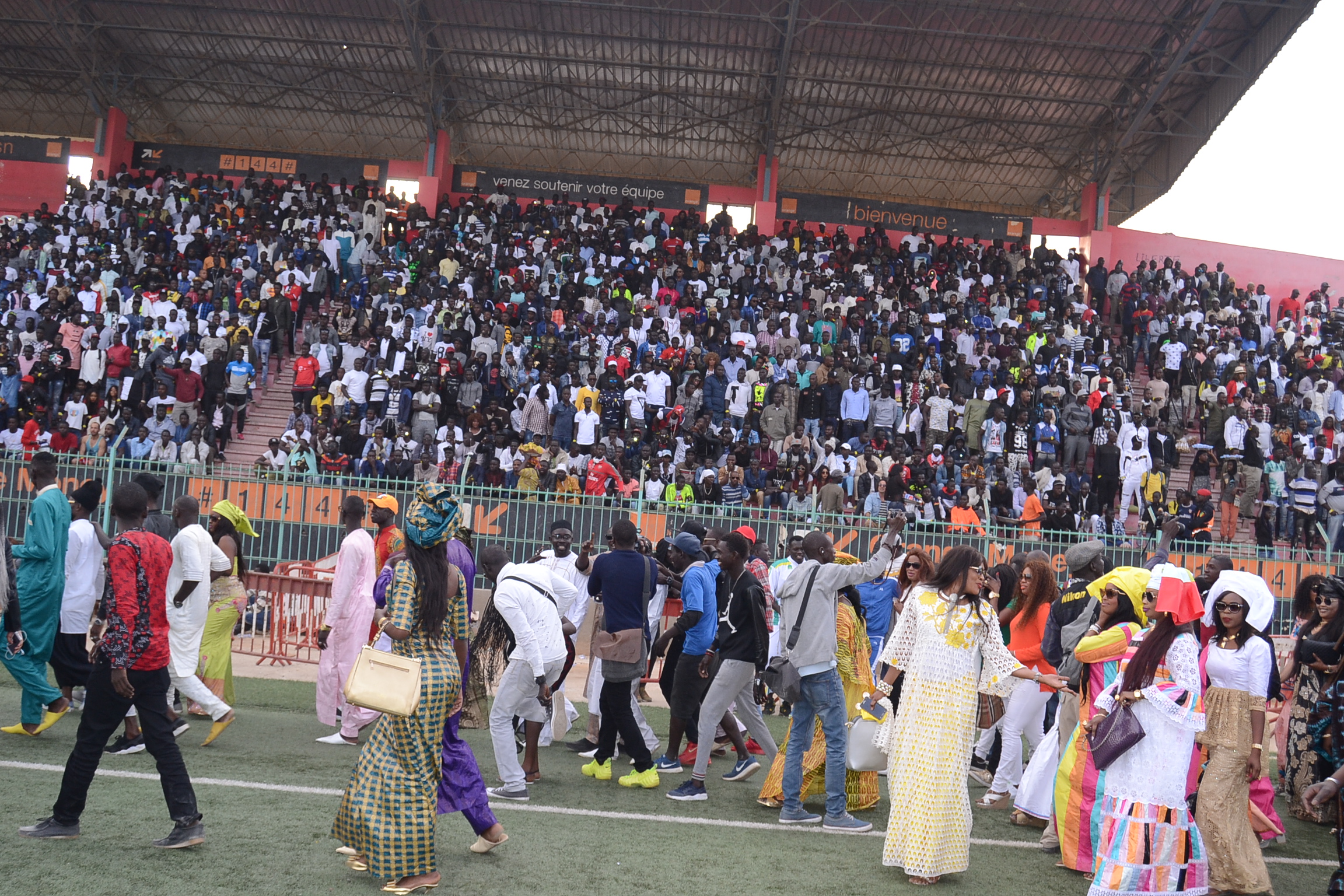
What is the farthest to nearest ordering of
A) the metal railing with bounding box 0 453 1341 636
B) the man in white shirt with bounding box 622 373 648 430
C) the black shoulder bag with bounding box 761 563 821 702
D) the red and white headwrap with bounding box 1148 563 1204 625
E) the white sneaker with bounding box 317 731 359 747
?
the man in white shirt with bounding box 622 373 648 430, the metal railing with bounding box 0 453 1341 636, the white sneaker with bounding box 317 731 359 747, the black shoulder bag with bounding box 761 563 821 702, the red and white headwrap with bounding box 1148 563 1204 625

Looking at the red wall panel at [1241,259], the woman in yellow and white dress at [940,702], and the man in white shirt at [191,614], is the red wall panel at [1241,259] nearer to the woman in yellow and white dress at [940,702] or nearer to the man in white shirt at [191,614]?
the woman in yellow and white dress at [940,702]

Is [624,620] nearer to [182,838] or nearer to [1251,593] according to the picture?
[182,838]

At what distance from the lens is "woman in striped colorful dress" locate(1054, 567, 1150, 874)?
18.5 ft

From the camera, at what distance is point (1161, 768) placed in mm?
5094

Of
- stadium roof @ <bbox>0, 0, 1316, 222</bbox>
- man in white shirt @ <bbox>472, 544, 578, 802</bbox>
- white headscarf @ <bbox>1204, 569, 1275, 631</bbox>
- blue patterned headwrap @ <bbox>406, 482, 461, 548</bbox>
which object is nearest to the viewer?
blue patterned headwrap @ <bbox>406, 482, 461, 548</bbox>

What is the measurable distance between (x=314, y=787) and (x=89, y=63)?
26336 mm

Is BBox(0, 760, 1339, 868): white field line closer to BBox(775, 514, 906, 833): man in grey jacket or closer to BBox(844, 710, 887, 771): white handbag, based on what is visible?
BBox(775, 514, 906, 833): man in grey jacket

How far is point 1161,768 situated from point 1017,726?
230 centimetres

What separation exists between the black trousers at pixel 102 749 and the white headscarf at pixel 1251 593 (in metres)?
5.09

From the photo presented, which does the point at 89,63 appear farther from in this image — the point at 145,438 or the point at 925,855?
the point at 925,855

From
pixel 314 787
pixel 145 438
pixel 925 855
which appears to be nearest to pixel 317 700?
pixel 314 787

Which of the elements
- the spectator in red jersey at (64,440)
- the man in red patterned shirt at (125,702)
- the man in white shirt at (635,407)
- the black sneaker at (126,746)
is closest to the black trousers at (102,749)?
the man in red patterned shirt at (125,702)

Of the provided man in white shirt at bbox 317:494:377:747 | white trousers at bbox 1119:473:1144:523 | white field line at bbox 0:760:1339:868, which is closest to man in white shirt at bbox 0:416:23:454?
man in white shirt at bbox 317:494:377:747

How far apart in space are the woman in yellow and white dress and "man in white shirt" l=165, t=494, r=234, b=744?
443cm
